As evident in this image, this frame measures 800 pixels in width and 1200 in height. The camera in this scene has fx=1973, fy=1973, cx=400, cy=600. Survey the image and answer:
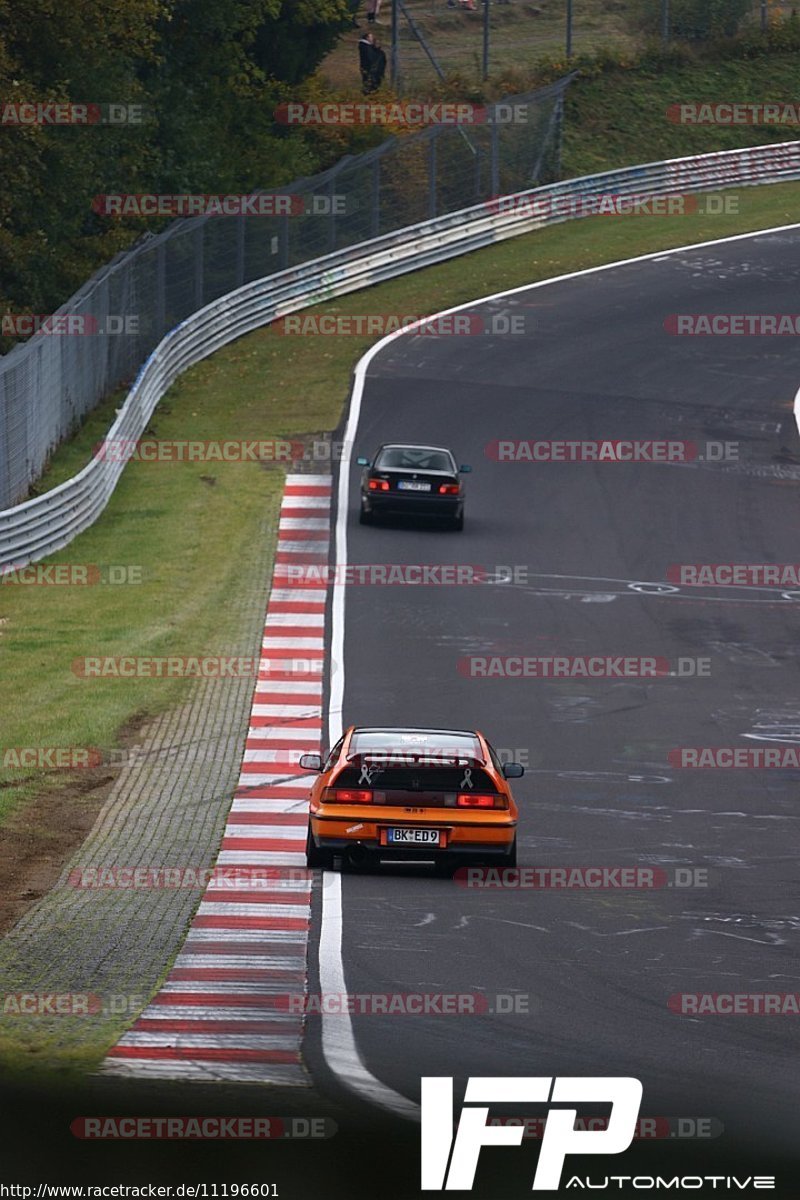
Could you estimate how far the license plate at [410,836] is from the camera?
620 inches

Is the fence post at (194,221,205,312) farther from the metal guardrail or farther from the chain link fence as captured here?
the metal guardrail

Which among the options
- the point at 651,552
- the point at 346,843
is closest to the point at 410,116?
the point at 651,552

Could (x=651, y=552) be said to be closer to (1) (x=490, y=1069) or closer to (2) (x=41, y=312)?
(2) (x=41, y=312)

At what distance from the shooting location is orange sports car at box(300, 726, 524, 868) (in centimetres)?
1575

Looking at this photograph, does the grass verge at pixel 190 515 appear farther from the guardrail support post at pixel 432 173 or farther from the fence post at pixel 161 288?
the guardrail support post at pixel 432 173

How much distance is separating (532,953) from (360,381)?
102ft

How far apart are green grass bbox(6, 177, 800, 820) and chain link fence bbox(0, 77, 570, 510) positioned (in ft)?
4.37

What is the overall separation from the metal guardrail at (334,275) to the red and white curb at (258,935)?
595 cm

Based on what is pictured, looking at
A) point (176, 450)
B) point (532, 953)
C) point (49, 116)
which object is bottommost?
point (532, 953)

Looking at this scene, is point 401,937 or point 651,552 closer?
point 401,937

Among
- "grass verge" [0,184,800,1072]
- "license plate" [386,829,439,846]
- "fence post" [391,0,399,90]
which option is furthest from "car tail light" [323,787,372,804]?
"fence post" [391,0,399,90]

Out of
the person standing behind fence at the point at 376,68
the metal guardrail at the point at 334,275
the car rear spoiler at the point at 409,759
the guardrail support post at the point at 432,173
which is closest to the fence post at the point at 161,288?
the metal guardrail at the point at 334,275

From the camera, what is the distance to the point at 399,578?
98.5ft

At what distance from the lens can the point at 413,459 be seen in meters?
33.6
